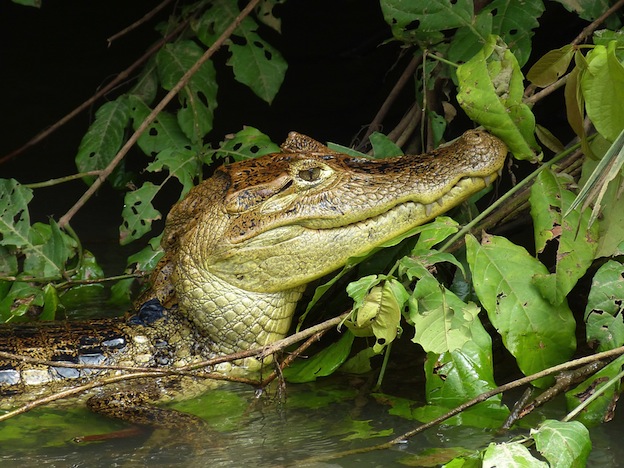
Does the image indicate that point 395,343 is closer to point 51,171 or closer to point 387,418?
point 387,418

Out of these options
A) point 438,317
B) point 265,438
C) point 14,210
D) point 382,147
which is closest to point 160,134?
point 14,210

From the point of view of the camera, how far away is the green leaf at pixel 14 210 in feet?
12.7

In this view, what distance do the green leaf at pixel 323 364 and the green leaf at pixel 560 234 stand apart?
2.30 ft

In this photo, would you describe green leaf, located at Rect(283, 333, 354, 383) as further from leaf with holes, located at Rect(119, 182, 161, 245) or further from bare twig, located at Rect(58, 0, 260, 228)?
bare twig, located at Rect(58, 0, 260, 228)

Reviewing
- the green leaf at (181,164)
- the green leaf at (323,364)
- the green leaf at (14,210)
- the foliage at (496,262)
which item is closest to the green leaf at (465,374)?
the foliage at (496,262)

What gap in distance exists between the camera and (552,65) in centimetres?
274

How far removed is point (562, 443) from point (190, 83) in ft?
8.92

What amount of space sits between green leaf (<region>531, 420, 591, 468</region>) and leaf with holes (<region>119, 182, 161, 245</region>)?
2.27 meters

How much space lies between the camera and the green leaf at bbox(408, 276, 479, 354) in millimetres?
2484

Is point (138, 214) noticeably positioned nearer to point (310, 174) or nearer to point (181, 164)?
point (181, 164)

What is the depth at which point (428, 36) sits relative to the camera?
3.57m

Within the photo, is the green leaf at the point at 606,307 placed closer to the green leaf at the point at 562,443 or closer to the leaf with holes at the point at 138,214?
the green leaf at the point at 562,443

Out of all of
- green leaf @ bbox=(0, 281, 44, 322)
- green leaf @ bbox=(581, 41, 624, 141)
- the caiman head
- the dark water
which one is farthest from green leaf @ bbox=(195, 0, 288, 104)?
green leaf @ bbox=(581, 41, 624, 141)

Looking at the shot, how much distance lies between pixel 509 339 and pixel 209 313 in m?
1.15
